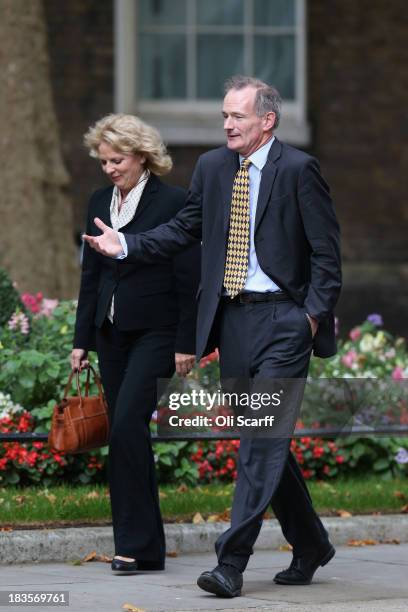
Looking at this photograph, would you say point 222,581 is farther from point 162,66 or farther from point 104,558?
point 162,66

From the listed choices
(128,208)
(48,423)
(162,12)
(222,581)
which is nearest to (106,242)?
(128,208)

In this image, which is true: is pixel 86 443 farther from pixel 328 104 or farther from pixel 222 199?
pixel 328 104

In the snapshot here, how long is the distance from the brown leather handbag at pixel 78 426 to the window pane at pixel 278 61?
9.35m

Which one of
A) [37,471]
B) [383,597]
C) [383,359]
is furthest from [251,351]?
[383,359]

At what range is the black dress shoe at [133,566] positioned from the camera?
638 centimetres

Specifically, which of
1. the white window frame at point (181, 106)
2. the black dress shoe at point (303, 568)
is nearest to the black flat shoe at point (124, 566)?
the black dress shoe at point (303, 568)

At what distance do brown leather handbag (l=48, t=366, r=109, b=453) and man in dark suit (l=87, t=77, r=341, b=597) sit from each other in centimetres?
78

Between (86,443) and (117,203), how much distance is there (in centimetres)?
106

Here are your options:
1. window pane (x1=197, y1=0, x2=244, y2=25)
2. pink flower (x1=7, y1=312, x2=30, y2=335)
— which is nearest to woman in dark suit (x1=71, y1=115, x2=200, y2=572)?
pink flower (x1=7, y1=312, x2=30, y2=335)

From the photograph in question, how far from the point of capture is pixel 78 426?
254 inches

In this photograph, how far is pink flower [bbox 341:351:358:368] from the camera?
948 cm

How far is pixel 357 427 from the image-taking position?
8422 mm

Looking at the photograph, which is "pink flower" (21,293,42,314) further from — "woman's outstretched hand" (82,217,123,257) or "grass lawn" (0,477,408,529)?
"woman's outstretched hand" (82,217,123,257)

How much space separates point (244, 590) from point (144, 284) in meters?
1.37
